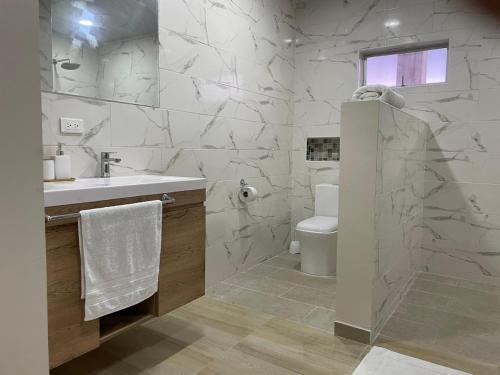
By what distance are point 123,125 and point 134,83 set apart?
0.99ft

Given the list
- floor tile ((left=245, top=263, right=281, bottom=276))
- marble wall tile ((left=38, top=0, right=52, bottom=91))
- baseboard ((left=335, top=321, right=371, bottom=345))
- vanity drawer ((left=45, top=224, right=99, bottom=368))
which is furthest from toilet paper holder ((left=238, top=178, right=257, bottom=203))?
vanity drawer ((left=45, top=224, right=99, bottom=368))

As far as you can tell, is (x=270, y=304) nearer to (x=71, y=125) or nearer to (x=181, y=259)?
(x=181, y=259)

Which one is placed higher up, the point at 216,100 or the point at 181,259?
the point at 216,100

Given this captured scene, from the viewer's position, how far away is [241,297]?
2881 mm

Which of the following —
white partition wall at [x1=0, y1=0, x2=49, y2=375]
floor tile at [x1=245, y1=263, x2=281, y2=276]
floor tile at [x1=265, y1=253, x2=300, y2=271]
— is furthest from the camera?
floor tile at [x1=265, y1=253, x2=300, y2=271]

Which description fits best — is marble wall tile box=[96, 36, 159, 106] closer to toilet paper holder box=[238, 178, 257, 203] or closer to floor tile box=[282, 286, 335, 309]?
toilet paper holder box=[238, 178, 257, 203]

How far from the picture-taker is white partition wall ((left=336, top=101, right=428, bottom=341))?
214 centimetres

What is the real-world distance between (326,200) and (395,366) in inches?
77.5

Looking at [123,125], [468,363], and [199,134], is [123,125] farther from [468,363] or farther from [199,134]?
[468,363]

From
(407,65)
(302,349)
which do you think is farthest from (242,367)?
(407,65)

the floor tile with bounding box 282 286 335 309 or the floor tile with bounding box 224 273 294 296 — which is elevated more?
the floor tile with bounding box 224 273 294 296

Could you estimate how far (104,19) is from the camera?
7.38 feet

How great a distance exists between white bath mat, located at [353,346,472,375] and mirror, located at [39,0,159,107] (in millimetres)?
2047

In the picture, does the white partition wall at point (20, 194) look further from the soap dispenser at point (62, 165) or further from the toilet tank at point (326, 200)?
the toilet tank at point (326, 200)
